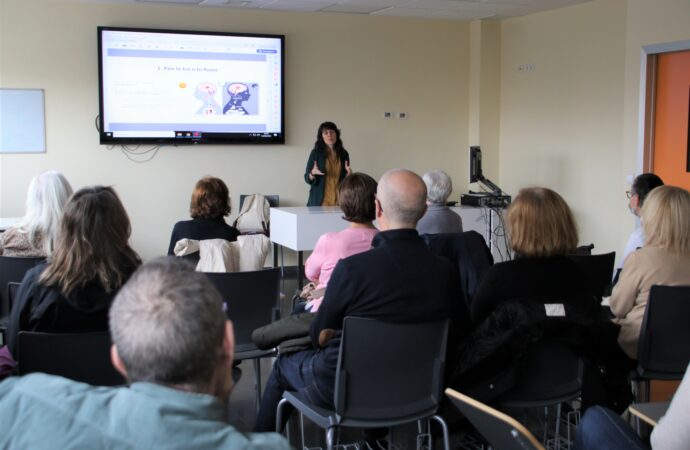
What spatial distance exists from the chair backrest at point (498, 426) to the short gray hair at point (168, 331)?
68cm

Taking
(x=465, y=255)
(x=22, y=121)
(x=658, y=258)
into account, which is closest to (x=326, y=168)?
(x=22, y=121)

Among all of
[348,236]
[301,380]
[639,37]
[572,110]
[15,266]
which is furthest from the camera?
[572,110]

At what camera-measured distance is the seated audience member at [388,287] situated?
100 inches

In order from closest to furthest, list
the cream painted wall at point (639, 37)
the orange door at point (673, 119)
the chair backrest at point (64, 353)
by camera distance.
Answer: the chair backrest at point (64, 353), the cream painted wall at point (639, 37), the orange door at point (673, 119)

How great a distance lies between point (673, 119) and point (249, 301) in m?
4.88

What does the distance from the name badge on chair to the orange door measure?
4701 millimetres

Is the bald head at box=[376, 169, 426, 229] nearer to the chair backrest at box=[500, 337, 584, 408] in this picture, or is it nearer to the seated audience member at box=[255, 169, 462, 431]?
the seated audience member at box=[255, 169, 462, 431]

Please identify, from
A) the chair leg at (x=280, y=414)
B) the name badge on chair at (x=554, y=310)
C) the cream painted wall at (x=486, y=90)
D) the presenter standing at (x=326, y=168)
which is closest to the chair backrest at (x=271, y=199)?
the presenter standing at (x=326, y=168)

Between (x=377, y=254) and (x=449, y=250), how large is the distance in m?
1.26

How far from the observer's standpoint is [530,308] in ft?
8.43

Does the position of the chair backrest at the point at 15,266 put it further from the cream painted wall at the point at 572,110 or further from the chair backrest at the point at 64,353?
the cream painted wall at the point at 572,110

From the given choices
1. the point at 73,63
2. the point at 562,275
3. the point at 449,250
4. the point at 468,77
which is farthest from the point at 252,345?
the point at 468,77

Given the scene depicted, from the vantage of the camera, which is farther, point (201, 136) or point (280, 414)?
point (201, 136)

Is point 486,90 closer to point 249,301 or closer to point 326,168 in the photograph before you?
point 326,168
